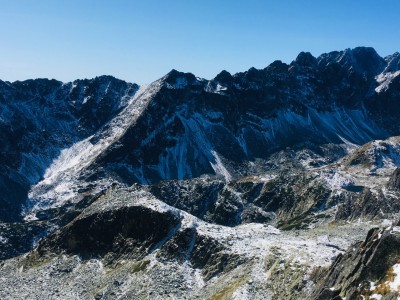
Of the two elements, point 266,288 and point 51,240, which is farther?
point 51,240

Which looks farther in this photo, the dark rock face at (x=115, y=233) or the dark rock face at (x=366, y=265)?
the dark rock face at (x=115, y=233)

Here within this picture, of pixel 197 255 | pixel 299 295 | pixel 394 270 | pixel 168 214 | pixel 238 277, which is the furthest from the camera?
pixel 168 214

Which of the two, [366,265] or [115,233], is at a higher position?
[115,233]

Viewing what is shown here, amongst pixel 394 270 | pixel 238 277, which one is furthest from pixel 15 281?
pixel 394 270

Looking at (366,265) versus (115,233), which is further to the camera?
(115,233)

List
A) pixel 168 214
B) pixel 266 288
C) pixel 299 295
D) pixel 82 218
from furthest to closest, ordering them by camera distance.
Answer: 1. pixel 82 218
2. pixel 168 214
3. pixel 266 288
4. pixel 299 295

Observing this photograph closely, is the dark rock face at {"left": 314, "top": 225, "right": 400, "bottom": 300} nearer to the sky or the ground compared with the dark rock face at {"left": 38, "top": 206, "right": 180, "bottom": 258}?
nearer to the ground

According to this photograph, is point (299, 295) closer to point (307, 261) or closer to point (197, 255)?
point (307, 261)

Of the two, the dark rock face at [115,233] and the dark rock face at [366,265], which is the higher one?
the dark rock face at [115,233]

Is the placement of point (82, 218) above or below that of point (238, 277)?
above

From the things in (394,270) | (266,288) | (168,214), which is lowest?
(266,288)

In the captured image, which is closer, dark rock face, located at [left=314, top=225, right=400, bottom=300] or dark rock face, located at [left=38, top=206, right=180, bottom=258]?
dark rock face, located at [left=314, top=225, right=400, bottom=300]
